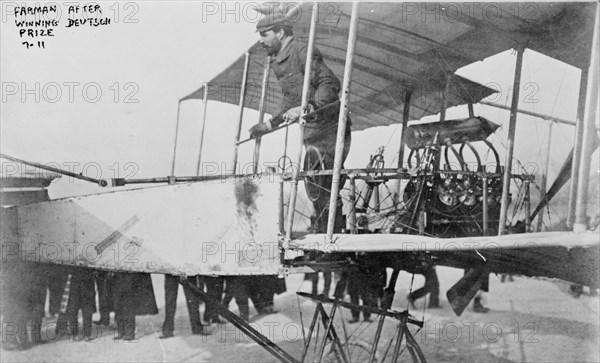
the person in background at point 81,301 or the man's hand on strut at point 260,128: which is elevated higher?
the man's hand on strut at point 260,128

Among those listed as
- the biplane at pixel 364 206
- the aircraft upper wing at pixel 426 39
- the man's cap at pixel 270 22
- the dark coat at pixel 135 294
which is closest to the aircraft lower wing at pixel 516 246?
the biplane at pixel 364 206

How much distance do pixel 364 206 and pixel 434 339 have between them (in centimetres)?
431

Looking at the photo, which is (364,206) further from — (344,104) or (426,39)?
(426,39)

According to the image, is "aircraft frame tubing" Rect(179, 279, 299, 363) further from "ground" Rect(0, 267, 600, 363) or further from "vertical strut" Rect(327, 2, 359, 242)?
"vertical strut" Rect(327, 2, 359, 242)

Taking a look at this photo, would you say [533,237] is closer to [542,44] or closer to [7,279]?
[542,44]

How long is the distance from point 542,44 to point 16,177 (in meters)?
7.32

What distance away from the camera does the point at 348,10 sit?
413cm

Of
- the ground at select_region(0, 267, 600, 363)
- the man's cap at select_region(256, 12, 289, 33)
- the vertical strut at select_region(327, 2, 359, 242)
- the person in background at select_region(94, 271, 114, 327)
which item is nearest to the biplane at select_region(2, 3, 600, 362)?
the vertical strut at select_region(327, 2, 359, 242)

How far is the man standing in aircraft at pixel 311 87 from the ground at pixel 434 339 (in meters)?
2.31

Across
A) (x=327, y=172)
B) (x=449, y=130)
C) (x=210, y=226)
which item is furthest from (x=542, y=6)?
(x=210, y=226)

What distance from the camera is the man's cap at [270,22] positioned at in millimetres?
3979

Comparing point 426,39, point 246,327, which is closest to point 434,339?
point 246,327

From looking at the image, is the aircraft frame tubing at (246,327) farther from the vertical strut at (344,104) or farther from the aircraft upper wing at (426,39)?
the aircraft upper wing at (426,39)

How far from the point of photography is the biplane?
3.17 m
